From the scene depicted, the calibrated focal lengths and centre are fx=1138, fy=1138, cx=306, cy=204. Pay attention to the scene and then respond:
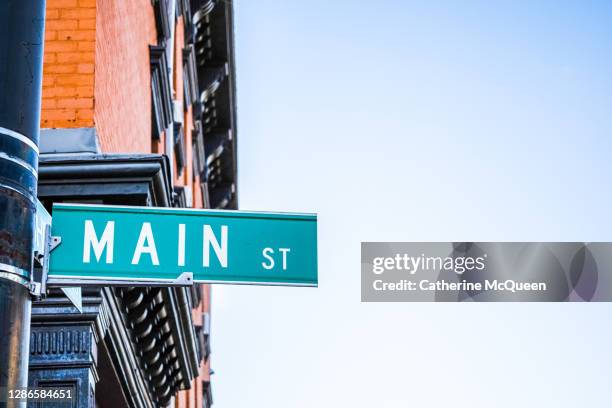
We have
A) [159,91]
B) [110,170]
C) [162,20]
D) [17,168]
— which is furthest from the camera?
→ [162,20]

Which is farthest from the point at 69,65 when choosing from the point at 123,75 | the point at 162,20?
the point at 162,20

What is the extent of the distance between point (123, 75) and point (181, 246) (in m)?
6.43

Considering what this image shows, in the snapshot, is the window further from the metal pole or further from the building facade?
the metal pole

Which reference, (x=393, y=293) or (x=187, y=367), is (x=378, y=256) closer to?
(x=393, y=293)

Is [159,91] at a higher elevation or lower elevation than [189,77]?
lower

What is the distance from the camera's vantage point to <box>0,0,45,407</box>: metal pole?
434cm

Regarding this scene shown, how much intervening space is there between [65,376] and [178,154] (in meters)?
9.81

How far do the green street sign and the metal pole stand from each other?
478 mm

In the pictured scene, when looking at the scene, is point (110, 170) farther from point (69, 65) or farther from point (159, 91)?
point (159, 91)

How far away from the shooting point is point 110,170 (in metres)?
9.40

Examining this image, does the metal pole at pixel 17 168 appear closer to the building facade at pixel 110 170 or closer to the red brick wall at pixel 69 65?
the building facade at pixel 110 170

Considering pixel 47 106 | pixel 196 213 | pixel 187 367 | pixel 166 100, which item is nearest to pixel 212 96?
pixel 166 100

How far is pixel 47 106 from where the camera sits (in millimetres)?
9531

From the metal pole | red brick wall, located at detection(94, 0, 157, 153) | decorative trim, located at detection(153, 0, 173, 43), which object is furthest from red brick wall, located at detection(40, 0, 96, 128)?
the metal pole
